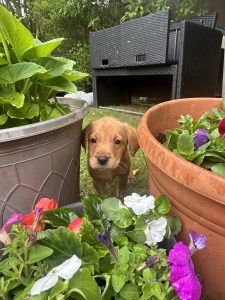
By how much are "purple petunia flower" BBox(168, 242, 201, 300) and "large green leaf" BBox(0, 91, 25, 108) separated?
0.65 meters

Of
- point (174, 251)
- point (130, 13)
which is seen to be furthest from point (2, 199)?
point (130, 13)

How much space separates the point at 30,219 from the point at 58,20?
15.8 ft

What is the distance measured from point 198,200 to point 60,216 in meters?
0.40

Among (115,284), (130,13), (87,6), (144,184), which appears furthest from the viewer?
(87,6)

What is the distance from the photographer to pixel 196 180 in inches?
29.5

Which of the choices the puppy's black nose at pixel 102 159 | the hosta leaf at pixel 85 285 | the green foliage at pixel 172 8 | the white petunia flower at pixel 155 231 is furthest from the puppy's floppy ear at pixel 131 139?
the green foliage at pixel 172 8

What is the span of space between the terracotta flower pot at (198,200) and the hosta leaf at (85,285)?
0.34m

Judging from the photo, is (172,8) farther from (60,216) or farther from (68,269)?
(68,269)

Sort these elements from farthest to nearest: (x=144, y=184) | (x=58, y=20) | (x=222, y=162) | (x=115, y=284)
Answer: (x=58, y=20) → (x=144, y=184) → (x=222, y=162) → (x=115, y=284)

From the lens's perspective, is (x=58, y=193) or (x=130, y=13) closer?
(x=58, y=193)

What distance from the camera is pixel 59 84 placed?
1.18 metres

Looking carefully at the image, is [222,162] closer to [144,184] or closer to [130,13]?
[144,184]

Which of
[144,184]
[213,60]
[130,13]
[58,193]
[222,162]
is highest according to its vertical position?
[130,13]

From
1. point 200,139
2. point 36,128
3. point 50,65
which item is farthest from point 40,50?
point 200,139
